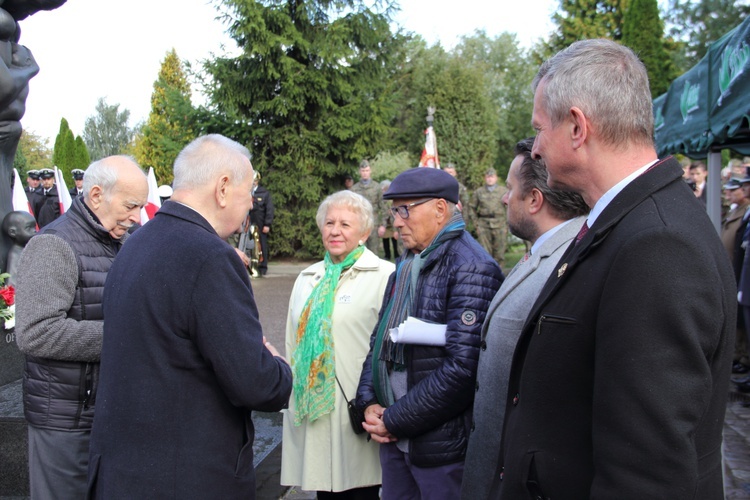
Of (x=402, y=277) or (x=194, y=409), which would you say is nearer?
(x=194, y=409)

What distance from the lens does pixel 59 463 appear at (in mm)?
2578

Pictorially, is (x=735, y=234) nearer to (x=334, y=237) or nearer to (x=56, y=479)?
(x=334, y=237)

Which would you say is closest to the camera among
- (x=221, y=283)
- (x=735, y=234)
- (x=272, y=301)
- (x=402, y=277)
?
(x=221, y=283)

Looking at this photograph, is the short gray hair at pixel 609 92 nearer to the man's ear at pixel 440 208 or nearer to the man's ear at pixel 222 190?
the man's ear at pixel 222 190

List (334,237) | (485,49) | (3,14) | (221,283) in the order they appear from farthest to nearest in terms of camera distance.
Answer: (485,49), (3,14), (334,237), (221,283)

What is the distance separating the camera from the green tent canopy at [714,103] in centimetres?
434

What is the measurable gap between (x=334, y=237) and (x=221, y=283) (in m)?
1.35

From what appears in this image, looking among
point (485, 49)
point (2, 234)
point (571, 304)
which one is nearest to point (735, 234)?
point (571, 304)

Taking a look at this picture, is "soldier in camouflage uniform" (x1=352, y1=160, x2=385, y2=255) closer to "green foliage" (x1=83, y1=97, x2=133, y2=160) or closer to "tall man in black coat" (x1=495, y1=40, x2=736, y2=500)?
"tall man in black coat" (x1=495, y1=40, x2=736, y2=500)

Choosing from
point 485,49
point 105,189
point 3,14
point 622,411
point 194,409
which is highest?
point 485,49

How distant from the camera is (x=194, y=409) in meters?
1.90

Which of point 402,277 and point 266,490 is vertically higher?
point 402,277

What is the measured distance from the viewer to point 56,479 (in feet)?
8.48

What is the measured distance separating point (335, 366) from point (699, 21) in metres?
43.2
